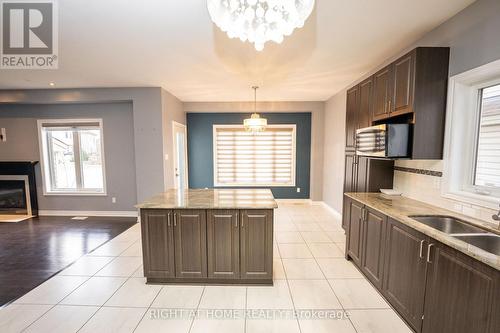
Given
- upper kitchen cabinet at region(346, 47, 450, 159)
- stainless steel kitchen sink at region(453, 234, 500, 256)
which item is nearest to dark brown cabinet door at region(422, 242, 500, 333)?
stainless steel kitchen sink at region(453, 234, 500, 256)

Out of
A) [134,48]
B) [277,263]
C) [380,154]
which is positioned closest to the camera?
[380,154]

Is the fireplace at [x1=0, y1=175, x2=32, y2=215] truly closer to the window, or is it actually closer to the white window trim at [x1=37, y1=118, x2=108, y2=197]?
the white window trim at [x1=37, y1=118, x2=108, y2=197]

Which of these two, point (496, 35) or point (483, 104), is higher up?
point (496, 35)

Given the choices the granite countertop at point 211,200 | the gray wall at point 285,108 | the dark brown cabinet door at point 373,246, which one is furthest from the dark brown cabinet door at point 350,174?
the gray wall at point 285,108

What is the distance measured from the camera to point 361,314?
1998 millimetres

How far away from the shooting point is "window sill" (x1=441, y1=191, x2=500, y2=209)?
172 cm

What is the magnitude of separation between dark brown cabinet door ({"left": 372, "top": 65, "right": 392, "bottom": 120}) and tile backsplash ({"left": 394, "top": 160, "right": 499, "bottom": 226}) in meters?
0.72

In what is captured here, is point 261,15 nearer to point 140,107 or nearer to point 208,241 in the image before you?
point 208,241

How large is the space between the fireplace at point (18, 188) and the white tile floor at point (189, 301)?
127 inches

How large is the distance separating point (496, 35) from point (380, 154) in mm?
1230

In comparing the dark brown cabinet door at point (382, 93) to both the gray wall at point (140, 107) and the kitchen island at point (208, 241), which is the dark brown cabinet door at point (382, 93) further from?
the gray wall at point (140, 107)

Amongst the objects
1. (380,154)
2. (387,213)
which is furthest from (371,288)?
(380,154)

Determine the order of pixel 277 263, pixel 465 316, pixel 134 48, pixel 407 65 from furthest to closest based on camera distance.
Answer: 1. pixel 277 263
2. pixel 134 48
3. pixel 407 65
4. pixel 465 316

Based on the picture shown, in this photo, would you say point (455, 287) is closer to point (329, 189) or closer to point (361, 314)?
A: point (361, 314)
